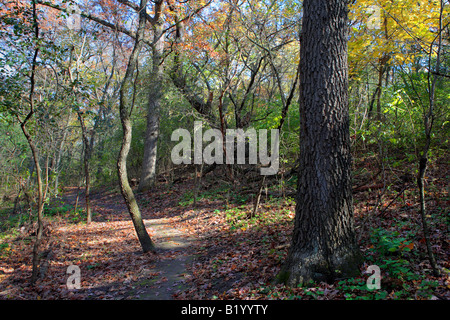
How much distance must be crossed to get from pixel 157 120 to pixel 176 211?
6.40m

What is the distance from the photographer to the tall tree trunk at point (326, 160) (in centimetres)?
346

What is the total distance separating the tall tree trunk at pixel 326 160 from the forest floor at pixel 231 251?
268mm

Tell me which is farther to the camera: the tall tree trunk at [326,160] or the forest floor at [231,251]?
the tall tree trunk at [326,160]

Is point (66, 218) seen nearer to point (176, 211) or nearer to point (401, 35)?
point (176, 211)

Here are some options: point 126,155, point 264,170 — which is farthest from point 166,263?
point 264,170

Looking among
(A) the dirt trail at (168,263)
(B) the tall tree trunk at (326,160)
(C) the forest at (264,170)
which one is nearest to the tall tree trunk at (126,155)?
(C) the forest at (264,170)

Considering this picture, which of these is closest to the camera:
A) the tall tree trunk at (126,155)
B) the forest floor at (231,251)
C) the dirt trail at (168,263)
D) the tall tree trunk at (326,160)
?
the forest floor at (231,251)

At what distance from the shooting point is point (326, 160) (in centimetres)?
347

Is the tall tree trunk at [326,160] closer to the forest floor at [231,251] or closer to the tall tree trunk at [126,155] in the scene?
the forest floor at [231,251]

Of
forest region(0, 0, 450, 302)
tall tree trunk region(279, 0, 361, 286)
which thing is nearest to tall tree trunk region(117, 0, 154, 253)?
forest region(0, 0, 450, 302)

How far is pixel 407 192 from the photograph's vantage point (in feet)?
18.7

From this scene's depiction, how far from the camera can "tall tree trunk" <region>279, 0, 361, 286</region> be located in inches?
136

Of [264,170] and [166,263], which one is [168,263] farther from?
[264,170]
